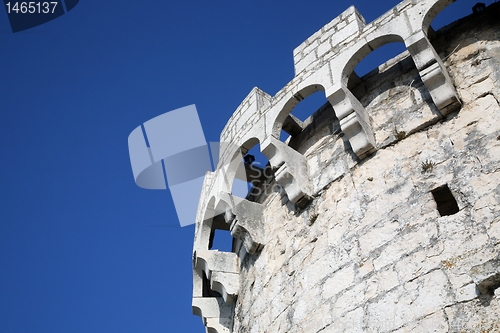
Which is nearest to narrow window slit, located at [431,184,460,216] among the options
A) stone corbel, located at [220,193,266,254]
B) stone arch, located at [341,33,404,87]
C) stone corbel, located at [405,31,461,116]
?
stone corbel, located at [405,31,461,116]

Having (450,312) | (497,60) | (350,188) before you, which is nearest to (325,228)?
(350,188)

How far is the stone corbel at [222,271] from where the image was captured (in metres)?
6.70

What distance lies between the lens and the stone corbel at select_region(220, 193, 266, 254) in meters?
6.27

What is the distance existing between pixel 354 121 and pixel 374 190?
27.8 inches

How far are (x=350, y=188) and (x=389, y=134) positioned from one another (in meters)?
0.60

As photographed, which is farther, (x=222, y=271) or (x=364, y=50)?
(x=222, y=271)

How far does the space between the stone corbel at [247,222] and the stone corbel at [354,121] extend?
4.78 feet

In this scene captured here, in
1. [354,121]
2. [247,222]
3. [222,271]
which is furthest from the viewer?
[222,271]

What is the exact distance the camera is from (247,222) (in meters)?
6.39

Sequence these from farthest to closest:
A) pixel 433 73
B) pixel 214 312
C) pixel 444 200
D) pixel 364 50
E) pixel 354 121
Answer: pixel 214 312
pixel 364 50
pixel 354 121
pixel 433 73
pixel 444 200

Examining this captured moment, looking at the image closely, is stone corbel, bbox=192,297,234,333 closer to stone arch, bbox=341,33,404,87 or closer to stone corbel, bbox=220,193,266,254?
stone corbel, bbox=220,193,266,254

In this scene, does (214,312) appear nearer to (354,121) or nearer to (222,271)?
(222,271)

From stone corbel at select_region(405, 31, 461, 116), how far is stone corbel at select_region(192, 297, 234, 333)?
3438 mm

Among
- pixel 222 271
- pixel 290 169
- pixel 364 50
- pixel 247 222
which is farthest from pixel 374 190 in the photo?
pixel 222 271
